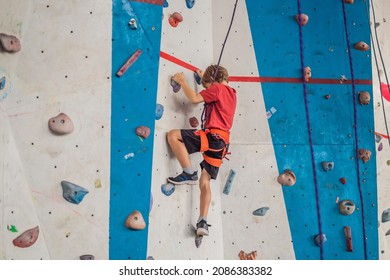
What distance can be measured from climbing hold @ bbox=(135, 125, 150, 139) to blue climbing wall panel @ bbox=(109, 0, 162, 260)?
2 centimetres

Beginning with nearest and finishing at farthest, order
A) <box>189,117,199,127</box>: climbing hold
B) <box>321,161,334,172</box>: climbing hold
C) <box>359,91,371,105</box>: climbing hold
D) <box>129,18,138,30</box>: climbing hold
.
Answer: <box>129,18,138,30</box>: climbing hold, <box>189,117,199,127</box>: climbing hold, <box>321,161,334,172</box>: climbing hold, <box>359,91,371,105</box>: climbing hold

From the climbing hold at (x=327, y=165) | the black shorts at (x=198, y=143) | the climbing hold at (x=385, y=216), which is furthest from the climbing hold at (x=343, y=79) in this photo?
the black shorts at (x=198, y=143)

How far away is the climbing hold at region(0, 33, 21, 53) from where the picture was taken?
7.34ft

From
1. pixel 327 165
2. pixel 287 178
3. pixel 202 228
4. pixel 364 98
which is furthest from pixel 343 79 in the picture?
pixel 202 228

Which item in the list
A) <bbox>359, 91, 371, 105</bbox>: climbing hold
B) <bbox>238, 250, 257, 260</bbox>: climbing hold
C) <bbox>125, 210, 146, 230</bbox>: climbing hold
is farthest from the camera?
<bbox>359, 91, 371, 105</bbox>: climbing hold

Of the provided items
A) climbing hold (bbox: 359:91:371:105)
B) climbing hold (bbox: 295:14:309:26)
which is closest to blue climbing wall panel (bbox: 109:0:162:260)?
climbing hold (bbox: 295:14:309:26)

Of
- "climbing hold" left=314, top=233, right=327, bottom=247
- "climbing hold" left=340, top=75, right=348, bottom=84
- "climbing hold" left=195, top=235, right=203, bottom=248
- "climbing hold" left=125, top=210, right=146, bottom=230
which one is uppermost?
"climbing hold" left=340, top=75, right=348, bottom=84

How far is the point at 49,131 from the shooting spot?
7.72 feet

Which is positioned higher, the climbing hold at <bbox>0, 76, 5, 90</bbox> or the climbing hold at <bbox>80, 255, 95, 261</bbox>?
the climbing hold at <bbox>0, 76, 5, 90</bbox>

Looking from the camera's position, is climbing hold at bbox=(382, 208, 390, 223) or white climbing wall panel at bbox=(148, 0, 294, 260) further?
climbing hold at bbox=(382, 208, 390, 223)

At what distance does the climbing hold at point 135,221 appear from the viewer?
249cm

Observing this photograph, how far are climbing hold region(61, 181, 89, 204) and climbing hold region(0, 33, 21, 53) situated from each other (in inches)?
25.0

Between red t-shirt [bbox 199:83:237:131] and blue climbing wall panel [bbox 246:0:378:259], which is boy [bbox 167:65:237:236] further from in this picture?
blue climbing wall panel [bbox 246:0:378:259]

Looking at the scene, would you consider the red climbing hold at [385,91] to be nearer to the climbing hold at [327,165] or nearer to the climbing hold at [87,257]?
the climbing hold at [327,165]
